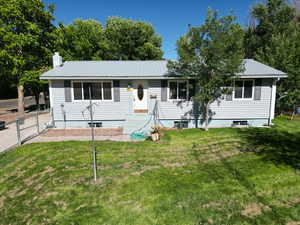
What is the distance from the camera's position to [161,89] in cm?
903

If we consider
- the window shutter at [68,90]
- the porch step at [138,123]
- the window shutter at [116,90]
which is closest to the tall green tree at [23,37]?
the window shutter at [68,90]

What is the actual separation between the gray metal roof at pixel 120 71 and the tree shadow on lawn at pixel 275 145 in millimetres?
2844

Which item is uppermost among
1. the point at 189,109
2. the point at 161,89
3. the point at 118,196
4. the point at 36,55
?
the point at 36,55

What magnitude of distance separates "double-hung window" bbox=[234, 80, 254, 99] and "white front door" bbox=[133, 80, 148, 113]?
186 inches

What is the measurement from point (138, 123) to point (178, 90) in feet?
8.95

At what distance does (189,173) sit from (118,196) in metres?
1.93

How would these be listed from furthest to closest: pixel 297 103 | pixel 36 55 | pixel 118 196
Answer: pixel 36 55
pixel 297 103
pixel 118 196

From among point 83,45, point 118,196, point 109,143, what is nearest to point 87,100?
point 109,143

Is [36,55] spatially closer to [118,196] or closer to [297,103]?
[118,196]

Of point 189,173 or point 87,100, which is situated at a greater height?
point 87,100

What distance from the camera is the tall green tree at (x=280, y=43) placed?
10672 mm

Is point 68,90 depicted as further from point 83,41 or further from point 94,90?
point 83,41

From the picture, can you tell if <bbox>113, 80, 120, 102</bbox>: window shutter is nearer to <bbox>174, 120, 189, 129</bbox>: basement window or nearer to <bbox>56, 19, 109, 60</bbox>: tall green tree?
<bbox>174, 120, 189, 129</bbox>: basement window

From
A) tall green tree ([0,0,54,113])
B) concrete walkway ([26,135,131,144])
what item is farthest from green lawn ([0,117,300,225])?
tall green tree ([0,0,54,113])
